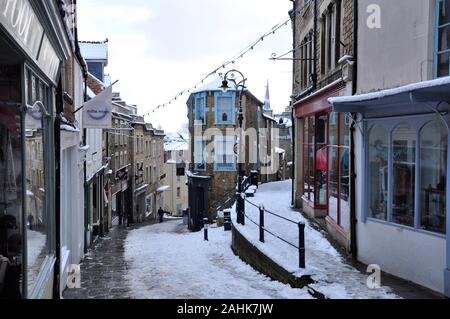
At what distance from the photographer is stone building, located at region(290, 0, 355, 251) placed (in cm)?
968

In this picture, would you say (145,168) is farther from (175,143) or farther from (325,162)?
(325,162)

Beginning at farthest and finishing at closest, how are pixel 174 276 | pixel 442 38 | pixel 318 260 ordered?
pixel 174 276 → pixel 318 260 → pixel 442 38

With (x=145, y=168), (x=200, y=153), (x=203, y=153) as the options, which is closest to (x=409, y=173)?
→ (x=203, y=153)

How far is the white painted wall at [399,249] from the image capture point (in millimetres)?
6586

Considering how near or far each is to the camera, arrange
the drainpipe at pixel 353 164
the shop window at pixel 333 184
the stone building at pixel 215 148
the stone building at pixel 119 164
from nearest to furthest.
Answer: the drainpipe at pixel 353 164, the shop window at pixel 333 184, the stone building at pixel 119 164, the stone building at pixel 215 148

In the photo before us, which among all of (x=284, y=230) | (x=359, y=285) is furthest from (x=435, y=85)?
(x=284, y=230)

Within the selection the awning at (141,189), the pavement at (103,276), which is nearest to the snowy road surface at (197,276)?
the pavement at (103,276)

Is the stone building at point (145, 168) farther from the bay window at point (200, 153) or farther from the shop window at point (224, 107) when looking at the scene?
the shop window at point (224, 107)

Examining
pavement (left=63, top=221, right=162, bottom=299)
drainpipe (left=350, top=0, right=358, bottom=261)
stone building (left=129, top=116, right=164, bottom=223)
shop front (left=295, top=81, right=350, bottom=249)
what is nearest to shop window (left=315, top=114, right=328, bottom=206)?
shop front (left=295, top=81, right=350, bottom=249)

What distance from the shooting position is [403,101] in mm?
6883

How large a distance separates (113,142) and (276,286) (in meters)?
19.4

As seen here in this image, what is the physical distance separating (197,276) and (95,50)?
53.5 feet
